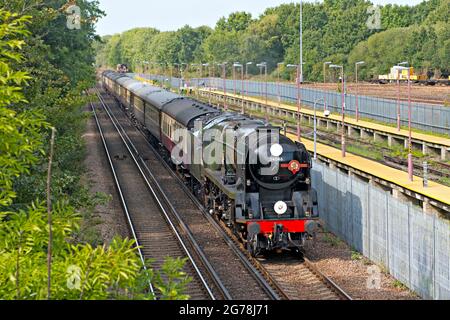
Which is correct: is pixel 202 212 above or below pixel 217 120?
below

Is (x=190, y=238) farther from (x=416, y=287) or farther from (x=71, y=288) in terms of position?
(x=71, y=288)

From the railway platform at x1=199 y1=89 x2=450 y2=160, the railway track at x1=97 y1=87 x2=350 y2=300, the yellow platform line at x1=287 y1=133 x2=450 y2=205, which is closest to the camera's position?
the railway track at x1=97 y1=87 x2=350 y2=300

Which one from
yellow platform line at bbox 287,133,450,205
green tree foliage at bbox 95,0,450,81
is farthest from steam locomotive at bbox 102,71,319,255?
green tree foliage at bbox 95,0,450,81

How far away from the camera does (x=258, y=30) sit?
477 ft

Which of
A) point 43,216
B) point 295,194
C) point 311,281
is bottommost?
point 311,281

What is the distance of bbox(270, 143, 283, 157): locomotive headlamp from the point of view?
67.5ft

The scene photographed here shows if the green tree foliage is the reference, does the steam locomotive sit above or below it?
below

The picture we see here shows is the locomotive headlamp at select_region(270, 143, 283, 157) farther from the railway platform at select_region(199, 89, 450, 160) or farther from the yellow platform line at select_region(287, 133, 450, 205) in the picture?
the railway platform at select_region(199, 89, 450, 160)

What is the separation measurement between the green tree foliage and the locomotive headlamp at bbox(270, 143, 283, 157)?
8124 centimetres

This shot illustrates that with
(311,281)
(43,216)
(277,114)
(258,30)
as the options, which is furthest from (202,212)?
(258,30)

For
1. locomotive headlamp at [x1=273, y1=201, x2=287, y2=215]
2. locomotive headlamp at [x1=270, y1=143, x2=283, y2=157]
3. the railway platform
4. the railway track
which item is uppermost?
locomotive headlamp at [x1=270, y1=143, x2=283, y2=157]

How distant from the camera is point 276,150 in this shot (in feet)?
67.6

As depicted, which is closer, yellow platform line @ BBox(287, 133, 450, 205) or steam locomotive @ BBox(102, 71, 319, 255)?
steam locomotive @ BBox(102, 71, 319, 255)

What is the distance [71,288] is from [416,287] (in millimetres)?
11368
